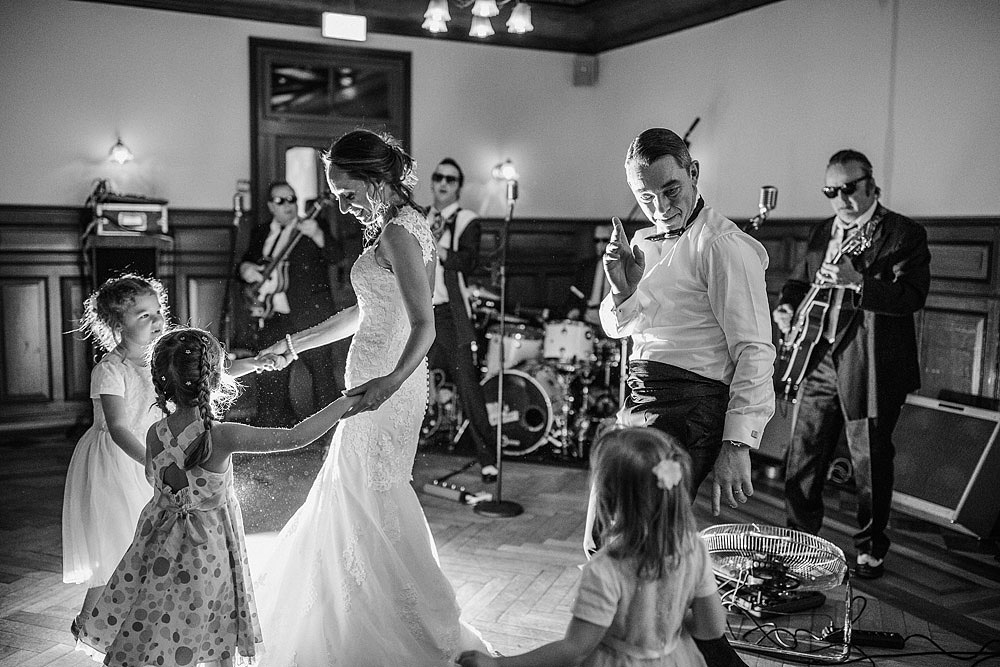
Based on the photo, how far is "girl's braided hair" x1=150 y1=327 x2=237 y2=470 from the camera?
2.38m

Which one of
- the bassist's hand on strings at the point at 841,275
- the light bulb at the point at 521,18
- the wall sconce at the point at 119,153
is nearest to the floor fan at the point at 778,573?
the bassist's hand on strings at the point at 841,275

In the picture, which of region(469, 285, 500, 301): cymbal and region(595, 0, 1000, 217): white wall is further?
region(469, 285, 500, 301): cymbal

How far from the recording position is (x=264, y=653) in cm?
278

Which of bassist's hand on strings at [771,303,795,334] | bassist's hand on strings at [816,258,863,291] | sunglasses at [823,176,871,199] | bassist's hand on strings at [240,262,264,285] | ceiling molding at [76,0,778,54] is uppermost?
ceiling molding at [76,0,778,54]

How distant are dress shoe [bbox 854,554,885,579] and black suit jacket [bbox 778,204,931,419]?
61 centimetres

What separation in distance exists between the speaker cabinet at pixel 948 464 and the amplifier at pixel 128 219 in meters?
4.84

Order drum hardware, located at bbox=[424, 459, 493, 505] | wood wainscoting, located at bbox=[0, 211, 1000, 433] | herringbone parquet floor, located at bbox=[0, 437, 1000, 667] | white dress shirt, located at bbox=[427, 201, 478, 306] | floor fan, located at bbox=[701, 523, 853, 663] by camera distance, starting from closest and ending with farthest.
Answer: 1. floor fan, located at bbox=[701, 523, 853, 663]
2. herringbone parquet floor, located at bbox=[0, 437, 1000, 667]
3. wood wainscoting, located at bbox=[0, 211, 1000, 433]
4. drum hardware, located at bbox=[424, 459, 493, 505]
5. white dress shirt, located at bbox=[427, 201, 478, 306]

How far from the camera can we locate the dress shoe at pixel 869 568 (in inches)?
158

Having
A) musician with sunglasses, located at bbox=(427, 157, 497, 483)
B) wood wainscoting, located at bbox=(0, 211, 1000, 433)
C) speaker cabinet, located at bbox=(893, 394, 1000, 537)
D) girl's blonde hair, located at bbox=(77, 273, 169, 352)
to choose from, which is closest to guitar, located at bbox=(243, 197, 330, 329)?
wood wainscoting, located at bbox=(0, 211, 1000, 433)

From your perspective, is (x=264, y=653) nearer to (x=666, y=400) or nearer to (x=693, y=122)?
(x=666, y=400)

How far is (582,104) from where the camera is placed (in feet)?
25.3

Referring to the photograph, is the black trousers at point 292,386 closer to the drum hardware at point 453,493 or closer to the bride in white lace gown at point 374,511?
the drum hardware at point 453,493

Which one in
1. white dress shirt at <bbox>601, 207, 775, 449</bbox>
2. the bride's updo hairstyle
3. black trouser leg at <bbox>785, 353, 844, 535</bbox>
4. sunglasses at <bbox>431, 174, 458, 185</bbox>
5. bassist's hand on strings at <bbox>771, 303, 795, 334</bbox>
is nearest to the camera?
white dress shirt at <bbox>601, 207, 775, 449</bbox>

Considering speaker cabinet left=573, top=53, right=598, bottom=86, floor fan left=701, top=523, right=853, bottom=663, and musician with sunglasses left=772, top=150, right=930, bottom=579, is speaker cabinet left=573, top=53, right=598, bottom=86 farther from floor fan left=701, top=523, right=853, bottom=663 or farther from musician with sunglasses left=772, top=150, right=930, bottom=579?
floor fan left=701, top=523, right=853, bottom=663
